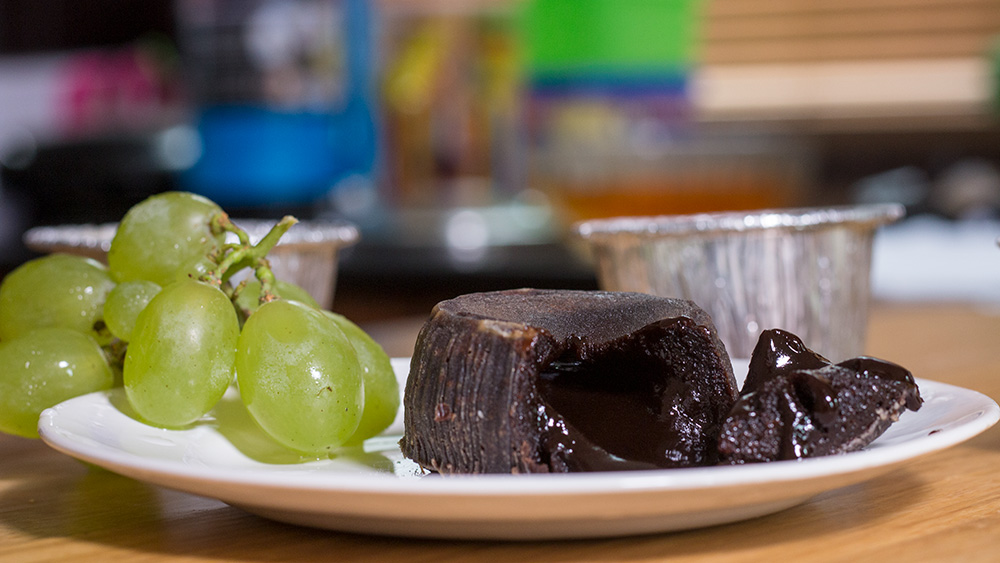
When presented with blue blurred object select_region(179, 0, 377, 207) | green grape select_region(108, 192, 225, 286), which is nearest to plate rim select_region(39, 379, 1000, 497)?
green grape select_region(108, 192, 225, 286)

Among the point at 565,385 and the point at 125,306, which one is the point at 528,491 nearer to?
the point at 565,385

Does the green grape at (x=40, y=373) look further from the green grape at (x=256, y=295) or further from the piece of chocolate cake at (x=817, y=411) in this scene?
the piece of chocolate cake at (x=817, y=411)

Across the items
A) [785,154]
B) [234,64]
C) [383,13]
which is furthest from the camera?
[383,13]

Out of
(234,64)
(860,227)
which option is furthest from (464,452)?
(234,64)

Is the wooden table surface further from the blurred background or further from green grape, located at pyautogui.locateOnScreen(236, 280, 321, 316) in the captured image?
the blurred background

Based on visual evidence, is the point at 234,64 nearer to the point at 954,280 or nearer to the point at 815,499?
the point at 954,280
